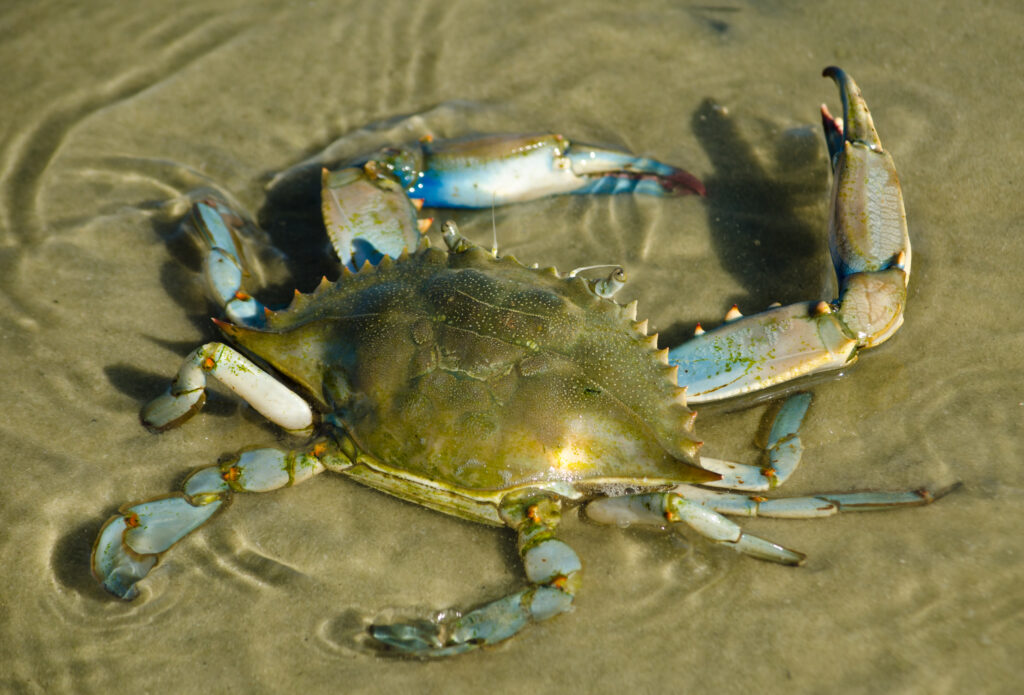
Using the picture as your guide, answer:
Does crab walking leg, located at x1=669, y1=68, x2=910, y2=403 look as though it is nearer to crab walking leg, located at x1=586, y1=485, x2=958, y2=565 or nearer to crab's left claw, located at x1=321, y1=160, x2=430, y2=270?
crab walking leg, located at x1=586, y1=485, x2=958, y2=565

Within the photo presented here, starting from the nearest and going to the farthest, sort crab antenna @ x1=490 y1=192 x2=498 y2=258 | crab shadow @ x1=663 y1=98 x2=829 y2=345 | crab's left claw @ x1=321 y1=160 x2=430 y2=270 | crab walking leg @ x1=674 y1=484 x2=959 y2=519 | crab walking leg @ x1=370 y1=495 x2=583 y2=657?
crab walking leg @ x1=370 y1=495 x2=583 y2=657
crab walking leg @ x1=674 y1=484 x2=959 y2=519
crab's left claw @ x1=321 y1=160 x2=430 y2=270
crab shadow @ x1=663 y1=98 x2=829 y2=345
crab antenna @ x1=490 y1=192 x2=498 y2=258

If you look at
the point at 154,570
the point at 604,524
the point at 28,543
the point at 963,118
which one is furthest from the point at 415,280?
the point at 963,118

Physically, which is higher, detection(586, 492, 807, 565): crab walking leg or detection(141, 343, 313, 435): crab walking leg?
detection(141, 343, 313, 435): crab walking leg

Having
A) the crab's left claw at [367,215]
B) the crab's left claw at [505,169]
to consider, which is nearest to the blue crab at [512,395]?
the crab's left claw at [367,215]

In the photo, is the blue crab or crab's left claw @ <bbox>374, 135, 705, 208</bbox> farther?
crab's left claw @ <bbox>374, 135, 705, 208</bbox>

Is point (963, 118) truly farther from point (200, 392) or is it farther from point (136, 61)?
point (136, 61)

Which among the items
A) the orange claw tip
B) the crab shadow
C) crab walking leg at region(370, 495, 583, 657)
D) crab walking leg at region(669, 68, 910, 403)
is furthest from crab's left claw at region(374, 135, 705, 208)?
crab walking leg at region(370, 495, 583, 657)

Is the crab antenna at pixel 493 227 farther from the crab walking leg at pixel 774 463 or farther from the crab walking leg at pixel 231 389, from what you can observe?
the crab walking leg at pixel 774 463
